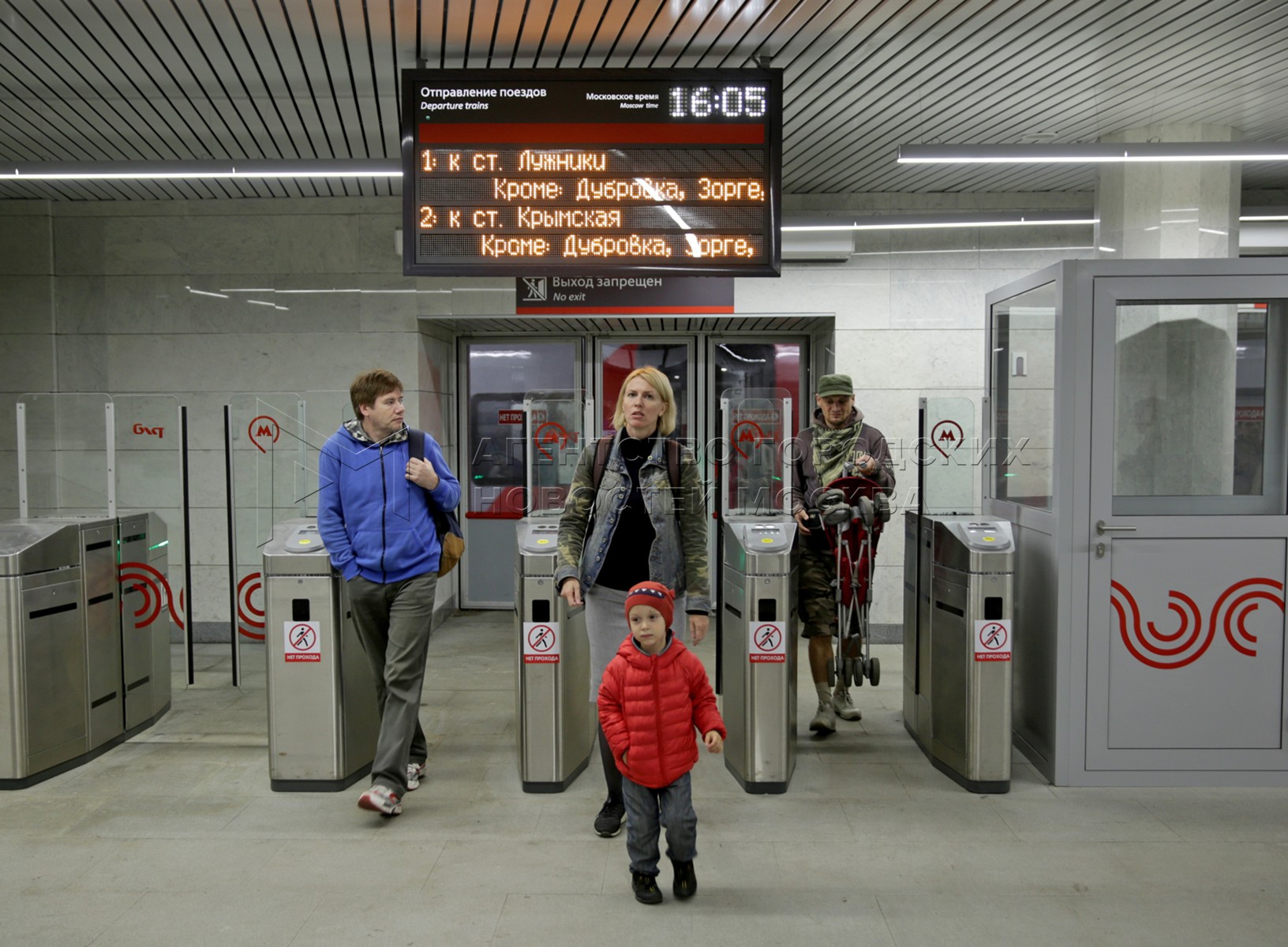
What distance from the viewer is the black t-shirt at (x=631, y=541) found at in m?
3.26

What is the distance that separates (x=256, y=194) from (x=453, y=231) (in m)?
3.44

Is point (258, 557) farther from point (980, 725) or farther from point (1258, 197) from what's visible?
point (1258, 197)

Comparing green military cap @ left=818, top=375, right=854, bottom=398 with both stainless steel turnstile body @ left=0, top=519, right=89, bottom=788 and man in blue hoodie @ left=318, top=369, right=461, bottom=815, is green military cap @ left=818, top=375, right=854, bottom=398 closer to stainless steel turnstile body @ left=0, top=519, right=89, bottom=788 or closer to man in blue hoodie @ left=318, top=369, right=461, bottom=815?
man in blue hoodie @ left=318, top=369, right=461, bottom=815

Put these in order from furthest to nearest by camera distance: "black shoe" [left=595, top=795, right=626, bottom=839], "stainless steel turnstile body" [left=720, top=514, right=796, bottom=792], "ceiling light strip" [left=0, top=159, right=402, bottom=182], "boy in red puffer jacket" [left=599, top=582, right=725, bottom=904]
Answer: "ceiling light strip" [left=0, top=159, right=402, bottom=182] → "stainless steel turnstile body" [left=720, top=514, right=796, bottom=792] → "black shoe" [left=595, top=795, right=626, bottom=839] → "boy in red puffer jacket" [left=599, top=582, right=725, bottom=904]

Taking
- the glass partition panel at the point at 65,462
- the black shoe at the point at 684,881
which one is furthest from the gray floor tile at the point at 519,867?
the glass partition panel at the point at 65,462

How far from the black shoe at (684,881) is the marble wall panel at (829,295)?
447cm

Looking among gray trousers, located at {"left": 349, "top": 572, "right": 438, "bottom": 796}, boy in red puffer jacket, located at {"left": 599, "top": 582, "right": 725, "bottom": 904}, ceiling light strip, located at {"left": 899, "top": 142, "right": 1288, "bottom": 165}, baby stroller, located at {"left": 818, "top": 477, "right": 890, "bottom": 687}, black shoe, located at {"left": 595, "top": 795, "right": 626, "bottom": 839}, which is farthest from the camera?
ceiling light strip, located at {"left": 899, "top": 142, "right": 1288, "bottom": 165}

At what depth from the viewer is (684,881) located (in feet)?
9.52

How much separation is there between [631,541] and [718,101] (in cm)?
196

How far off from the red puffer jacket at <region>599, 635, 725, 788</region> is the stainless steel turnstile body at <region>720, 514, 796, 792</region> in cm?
94

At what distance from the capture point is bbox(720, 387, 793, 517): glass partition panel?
4.80 m

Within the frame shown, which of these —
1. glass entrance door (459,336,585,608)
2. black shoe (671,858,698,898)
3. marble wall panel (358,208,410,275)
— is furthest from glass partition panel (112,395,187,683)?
black shoe (671,858,698,898)

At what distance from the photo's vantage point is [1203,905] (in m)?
2.86

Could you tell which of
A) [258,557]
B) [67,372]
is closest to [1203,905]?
[258,557]
